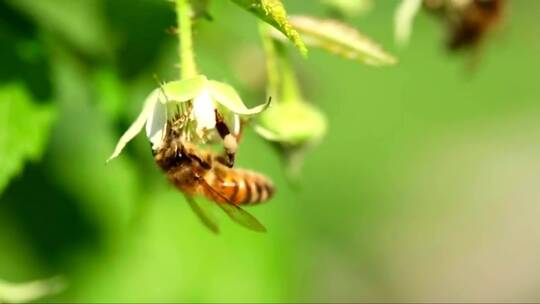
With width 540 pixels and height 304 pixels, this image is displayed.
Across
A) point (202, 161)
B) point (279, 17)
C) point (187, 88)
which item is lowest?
point (202, 161)

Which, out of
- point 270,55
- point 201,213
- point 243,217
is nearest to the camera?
point 243,217

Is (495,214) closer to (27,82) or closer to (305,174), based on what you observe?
(305,174)

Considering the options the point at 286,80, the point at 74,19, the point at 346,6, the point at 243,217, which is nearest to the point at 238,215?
the point at 243,217

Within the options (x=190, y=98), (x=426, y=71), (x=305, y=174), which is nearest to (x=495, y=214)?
(x=426, y=71)

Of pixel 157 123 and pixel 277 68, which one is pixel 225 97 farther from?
pixel 277 68

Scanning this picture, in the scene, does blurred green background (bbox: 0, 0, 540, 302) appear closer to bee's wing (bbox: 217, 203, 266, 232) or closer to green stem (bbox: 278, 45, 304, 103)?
green stem (bbox: 278, 45, 304, 103)

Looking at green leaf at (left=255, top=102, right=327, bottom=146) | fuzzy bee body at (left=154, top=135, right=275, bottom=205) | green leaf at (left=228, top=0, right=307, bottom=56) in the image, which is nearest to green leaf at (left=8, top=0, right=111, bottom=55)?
green leaf at (left=255, top=102, right=327, bottom=146)
